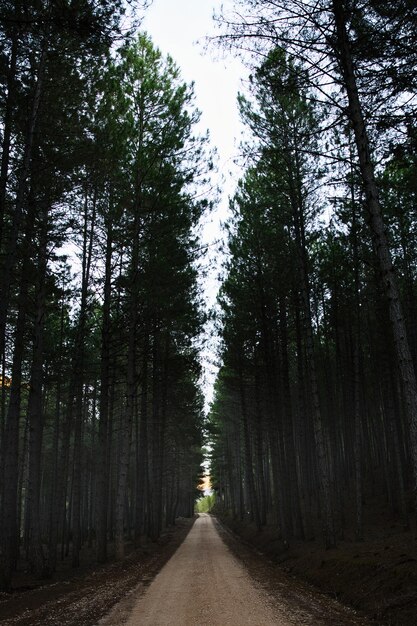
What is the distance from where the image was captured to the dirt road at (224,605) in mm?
6531

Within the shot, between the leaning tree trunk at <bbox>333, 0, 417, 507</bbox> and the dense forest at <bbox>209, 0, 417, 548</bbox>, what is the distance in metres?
0.02

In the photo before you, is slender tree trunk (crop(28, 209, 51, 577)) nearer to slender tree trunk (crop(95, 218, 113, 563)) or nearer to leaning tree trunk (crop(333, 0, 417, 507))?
slender tree trunk (crop(95, 218, 113, 563))

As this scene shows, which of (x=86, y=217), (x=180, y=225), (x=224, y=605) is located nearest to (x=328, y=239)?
(x=180, y=225)

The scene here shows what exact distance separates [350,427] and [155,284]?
54.4 feet

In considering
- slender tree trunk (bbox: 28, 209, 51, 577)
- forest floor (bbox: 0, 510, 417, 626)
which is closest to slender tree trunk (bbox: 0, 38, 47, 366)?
slender tree trunk (bbox: 28, 209, 51, 577)

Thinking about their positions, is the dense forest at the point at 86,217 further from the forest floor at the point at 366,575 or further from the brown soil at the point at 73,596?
the forest floor at the point at 366,575

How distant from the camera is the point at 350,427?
26359 mm

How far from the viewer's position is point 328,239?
1730 cm

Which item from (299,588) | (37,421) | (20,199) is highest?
(20,199)

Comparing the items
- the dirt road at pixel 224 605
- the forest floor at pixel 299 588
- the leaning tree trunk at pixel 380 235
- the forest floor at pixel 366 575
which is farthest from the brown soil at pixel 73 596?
the leaning tree trunk at pixel 380 235

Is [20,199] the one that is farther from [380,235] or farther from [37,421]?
→ [380,235]

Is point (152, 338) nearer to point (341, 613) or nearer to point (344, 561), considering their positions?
point (344, 561)

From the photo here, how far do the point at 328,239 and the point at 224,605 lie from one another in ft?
43.0

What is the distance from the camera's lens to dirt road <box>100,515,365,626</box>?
257 inches
